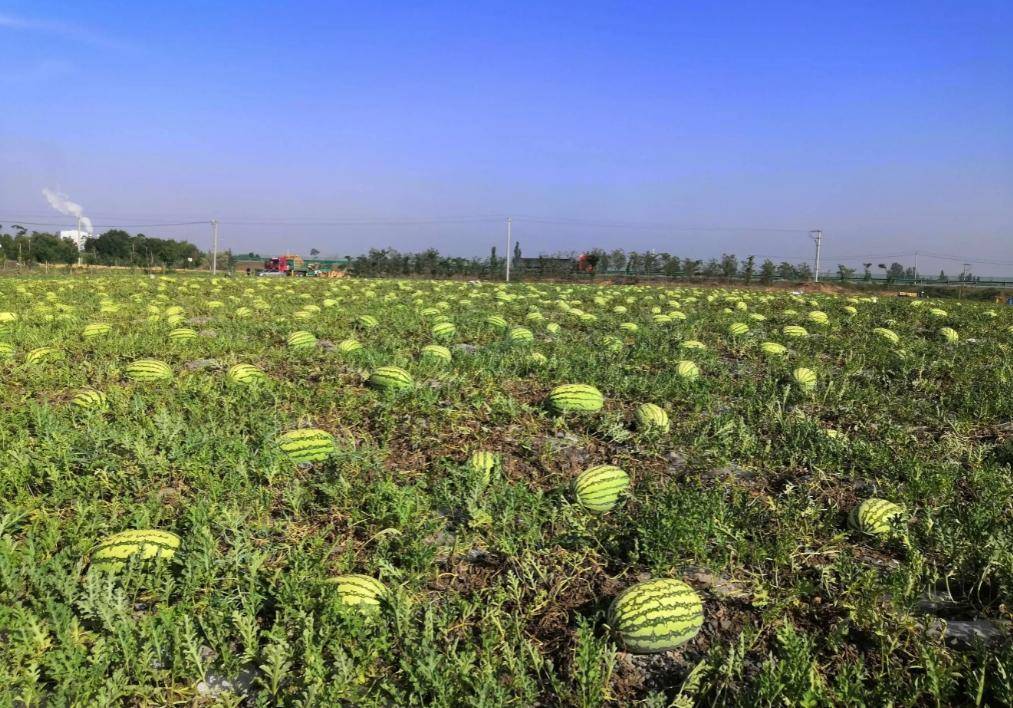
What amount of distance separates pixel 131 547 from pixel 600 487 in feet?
6.91

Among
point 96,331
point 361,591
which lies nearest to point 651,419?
point 361,591

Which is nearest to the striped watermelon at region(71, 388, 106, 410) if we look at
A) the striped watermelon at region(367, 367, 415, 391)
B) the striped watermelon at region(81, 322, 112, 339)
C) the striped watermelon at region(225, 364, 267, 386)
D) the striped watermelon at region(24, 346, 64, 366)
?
the striped watermelon at region(225, 364, 267, 386)

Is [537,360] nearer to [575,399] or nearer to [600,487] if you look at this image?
[575,399]

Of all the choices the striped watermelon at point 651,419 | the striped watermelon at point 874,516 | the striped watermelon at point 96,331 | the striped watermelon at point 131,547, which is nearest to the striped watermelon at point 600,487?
the striped watermelon at point 651,419

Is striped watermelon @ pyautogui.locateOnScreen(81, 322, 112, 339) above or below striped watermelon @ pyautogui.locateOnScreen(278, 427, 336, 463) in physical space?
above

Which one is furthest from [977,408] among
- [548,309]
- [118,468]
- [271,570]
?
[548,309]

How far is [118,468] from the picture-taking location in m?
3.11

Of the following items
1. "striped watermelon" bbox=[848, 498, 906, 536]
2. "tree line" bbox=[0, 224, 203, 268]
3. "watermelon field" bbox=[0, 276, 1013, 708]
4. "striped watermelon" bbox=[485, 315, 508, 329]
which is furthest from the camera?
"tree line" bbox=[0, 224, 203, 268]

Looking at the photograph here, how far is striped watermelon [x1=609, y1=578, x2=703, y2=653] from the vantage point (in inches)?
81.0

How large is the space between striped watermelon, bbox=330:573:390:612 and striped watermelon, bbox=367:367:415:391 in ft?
8.09

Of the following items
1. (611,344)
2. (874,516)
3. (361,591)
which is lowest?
(361,591)

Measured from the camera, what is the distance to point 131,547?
7.70 feet

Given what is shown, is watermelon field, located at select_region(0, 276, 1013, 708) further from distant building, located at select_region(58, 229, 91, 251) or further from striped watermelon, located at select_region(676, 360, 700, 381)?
distant building, located at select_region(58, 229, 91, 251)

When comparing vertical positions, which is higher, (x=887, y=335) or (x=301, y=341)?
(x=887, y=335)
